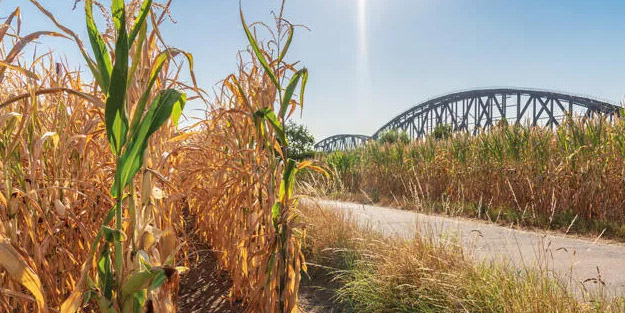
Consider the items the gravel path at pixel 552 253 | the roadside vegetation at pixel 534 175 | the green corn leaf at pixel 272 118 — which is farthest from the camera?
the roadside vegetation at pixel 534 175

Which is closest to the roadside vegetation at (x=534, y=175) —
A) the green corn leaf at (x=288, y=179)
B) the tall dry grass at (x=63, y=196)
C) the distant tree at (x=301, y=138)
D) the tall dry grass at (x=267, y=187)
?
the tall dry grass at (x=267, y=187)

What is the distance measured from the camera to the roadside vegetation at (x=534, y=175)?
5508mm

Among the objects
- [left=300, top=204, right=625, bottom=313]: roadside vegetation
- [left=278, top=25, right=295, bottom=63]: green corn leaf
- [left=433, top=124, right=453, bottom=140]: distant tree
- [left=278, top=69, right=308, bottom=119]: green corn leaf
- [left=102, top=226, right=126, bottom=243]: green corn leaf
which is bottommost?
[left=300, top=204, right=625, bottom=313]: roadside vegetation

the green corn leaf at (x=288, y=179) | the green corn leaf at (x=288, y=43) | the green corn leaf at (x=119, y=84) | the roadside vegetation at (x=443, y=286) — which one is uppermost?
the green corn leaf at (x=288, y=43)

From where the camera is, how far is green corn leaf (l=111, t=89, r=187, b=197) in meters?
0.90

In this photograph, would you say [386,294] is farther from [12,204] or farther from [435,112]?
[435,112]

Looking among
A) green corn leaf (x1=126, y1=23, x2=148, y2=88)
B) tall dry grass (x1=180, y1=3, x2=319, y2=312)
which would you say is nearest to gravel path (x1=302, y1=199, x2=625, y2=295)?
tall dry grass (x1=180, y1=3, x2=319, y2=312)

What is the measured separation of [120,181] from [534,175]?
7.34m

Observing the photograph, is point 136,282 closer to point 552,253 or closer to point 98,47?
point 98,47

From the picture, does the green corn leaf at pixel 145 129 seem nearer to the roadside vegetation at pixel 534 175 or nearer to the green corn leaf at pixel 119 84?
the green corn leaf at pixel 119 84

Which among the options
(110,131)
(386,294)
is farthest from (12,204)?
(386,294)

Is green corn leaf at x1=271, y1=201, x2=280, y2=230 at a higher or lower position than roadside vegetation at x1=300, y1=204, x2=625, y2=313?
higher

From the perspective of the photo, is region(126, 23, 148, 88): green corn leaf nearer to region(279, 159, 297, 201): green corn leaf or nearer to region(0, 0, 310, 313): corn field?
region(0, 0, 310, 313): corn field

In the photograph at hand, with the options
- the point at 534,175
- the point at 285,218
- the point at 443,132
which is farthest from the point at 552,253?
the point at 443,132
